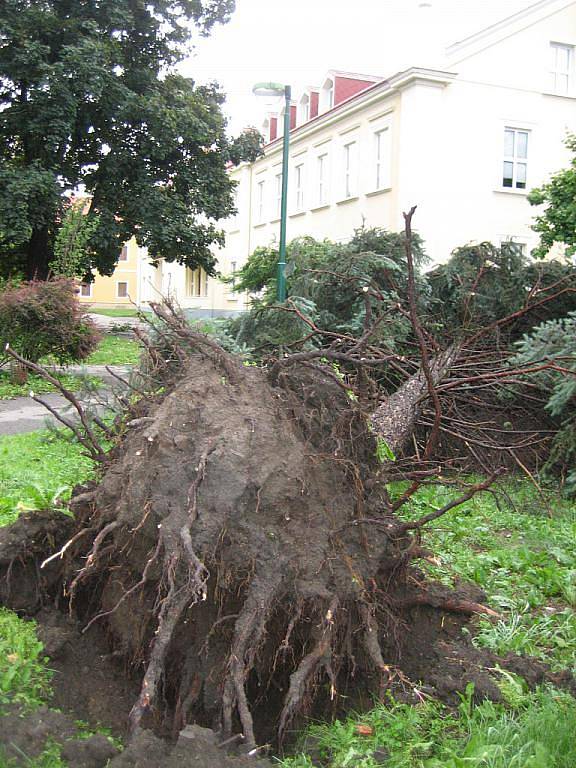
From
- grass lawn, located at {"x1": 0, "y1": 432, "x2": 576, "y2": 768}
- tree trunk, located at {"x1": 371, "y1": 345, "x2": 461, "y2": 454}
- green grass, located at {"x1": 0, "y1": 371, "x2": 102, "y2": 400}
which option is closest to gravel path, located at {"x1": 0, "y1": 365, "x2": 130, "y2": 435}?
green grass, located at {"x1": 0, "y1": 371, "x2": 102, "y2": 400}

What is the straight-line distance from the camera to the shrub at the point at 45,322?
13.8 m

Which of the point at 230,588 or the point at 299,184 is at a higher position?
the point at 299,184

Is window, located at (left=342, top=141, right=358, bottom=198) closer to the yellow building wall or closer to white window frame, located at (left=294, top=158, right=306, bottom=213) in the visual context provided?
white window frame, located at (left=294, top=158, right=306, bottom=213)

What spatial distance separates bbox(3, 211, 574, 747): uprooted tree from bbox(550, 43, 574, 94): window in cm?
2387

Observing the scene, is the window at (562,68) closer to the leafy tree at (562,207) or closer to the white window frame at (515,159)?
the white window frame at (515,159)

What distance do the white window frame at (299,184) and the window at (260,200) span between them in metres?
4.19

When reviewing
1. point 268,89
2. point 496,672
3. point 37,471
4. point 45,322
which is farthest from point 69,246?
point 496,672

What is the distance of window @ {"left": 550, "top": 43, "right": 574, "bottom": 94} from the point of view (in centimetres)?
2442

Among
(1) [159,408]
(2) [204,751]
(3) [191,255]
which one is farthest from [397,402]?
(3) [191,255]

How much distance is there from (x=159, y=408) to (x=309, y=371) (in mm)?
1008

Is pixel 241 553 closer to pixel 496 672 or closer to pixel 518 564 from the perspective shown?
pixel 496 672

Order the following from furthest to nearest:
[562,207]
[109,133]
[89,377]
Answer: [109,133] < [562,207] < [89,377]

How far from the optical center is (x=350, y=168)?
2722 centimetres

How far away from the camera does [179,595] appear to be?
10.8 feet
